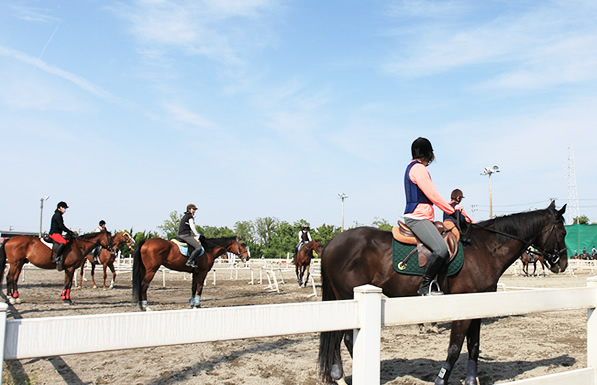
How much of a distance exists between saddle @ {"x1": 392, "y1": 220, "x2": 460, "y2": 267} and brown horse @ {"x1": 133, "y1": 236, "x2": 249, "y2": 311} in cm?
815

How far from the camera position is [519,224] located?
611 centimetres

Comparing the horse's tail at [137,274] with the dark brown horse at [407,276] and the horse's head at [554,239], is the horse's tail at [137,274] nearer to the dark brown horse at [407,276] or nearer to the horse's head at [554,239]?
the dark brown horse at [407,276]

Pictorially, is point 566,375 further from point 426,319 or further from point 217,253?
point 217,253

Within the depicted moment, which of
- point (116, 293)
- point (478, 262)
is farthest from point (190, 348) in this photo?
point (116, 293)

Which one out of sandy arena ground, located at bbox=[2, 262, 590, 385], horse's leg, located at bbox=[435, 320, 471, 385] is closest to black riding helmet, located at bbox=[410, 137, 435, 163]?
horse's leg, located at bbox=[435, 320, 471, 385]

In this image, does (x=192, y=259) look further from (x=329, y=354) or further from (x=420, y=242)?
(x=420, y=242)

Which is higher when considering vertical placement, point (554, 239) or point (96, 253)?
point (554, 239)

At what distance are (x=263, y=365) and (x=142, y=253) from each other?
727 centimetres

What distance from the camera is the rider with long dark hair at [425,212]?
17.2 ft

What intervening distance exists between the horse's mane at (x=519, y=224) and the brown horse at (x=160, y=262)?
854 cm

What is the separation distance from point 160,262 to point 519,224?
382 inches

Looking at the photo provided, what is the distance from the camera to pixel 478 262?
561 cm

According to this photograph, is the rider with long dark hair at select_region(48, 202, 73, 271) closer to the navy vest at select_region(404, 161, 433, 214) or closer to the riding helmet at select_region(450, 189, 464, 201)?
the riding helmet at select_region(450, 189, 464, 201)

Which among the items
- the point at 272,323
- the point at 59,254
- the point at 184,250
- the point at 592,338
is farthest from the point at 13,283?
the point at 592,338
